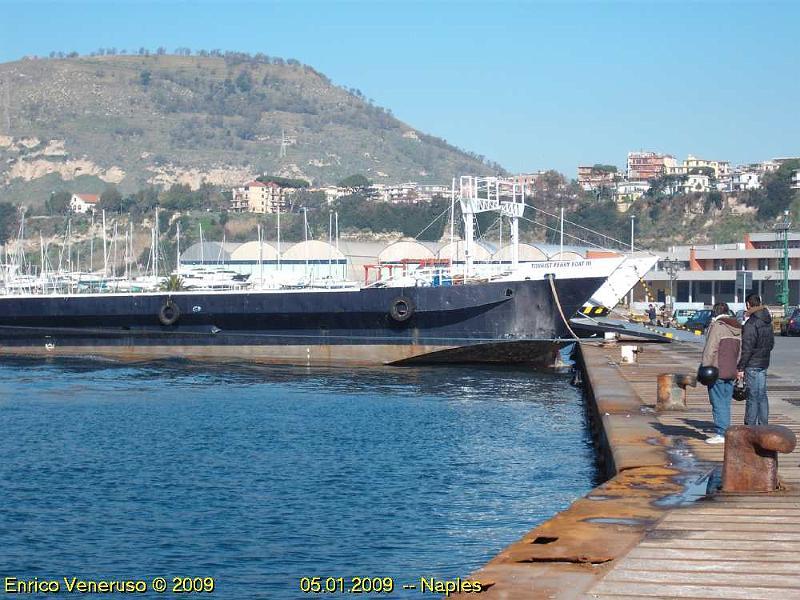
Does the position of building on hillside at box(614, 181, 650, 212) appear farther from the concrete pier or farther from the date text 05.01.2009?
the date text 05.01.2009

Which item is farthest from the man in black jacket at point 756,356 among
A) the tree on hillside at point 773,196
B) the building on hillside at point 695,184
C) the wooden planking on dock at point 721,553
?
the building on hillside at point 695,184

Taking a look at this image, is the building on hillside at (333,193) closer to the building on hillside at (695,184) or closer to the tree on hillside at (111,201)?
the tree on hillside at (111,201)

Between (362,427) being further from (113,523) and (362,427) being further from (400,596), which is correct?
(400,596)

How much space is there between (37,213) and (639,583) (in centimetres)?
20014

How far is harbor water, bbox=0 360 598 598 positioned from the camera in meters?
12.4

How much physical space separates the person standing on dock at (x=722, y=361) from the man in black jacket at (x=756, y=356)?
20 centimetres

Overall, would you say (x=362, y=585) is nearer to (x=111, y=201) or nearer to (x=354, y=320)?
(x=354, y=320)

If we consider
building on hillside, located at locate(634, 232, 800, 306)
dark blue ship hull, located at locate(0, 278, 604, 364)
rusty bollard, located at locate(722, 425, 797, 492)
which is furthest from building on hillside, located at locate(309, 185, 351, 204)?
rusty bollard, located at locate(722, 425, 797, 492)

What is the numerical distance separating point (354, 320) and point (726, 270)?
53164 millimetres

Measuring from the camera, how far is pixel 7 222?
16375 cm

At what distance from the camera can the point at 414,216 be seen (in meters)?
139

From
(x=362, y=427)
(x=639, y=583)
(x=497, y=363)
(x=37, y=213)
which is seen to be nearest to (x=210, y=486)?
(x=362, y=427)

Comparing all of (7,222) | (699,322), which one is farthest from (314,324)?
(7,222)

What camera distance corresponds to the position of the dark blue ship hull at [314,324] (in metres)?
38.2
